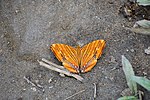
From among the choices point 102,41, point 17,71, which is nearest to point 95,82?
point 102,41

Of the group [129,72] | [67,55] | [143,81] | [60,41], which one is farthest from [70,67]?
[143,81]

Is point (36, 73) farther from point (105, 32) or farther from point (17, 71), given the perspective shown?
point (105, 32)

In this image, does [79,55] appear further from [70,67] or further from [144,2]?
[144,2]

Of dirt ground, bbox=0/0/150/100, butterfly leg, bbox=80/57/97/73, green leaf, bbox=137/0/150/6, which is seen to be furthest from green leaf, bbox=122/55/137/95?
green leaf, bbox=137/0/150/6

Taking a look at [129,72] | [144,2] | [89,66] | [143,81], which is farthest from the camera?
[144,2]

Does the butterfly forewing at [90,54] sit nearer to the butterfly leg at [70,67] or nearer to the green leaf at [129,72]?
the butterfly leg at [70,67]

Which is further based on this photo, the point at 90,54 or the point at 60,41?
the point at 60,41
